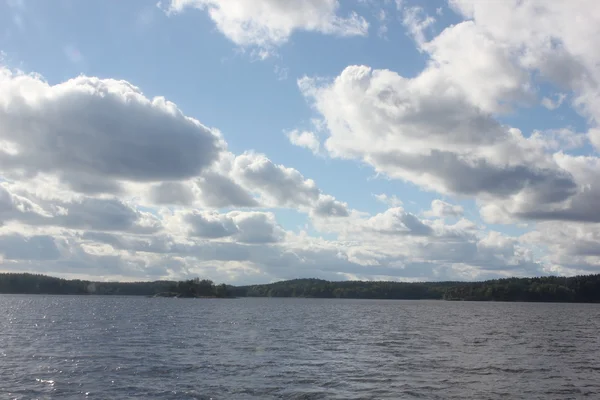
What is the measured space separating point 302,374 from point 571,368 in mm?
25722

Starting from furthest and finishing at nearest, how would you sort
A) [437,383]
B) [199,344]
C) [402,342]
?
[402,342] → [199,344] → [437,383]

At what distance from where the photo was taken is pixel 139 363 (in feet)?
157

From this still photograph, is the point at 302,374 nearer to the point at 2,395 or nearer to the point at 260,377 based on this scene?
the point at 260,377

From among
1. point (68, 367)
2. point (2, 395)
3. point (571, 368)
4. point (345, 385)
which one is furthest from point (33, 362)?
point (571, 368)

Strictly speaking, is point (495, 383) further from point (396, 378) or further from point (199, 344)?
point (199, 344)

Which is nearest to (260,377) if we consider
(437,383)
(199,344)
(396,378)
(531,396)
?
(396,378)

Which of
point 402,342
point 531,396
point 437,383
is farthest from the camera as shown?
point 402,342

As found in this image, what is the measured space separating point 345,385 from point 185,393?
38.0 ft

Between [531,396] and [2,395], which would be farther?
[531,396]

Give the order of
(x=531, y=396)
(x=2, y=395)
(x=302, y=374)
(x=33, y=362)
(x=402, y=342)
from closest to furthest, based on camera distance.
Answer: (x=2, y=395), (x=531, y=396), (x=302, y=374), (x=33, y=362), (x=402, y=342)

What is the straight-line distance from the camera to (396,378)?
42594 mm

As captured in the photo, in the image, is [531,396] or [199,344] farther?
[199,344]

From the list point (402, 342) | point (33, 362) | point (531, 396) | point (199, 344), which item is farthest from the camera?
point (402, 342)

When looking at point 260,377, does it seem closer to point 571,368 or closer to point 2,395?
point 2,395
